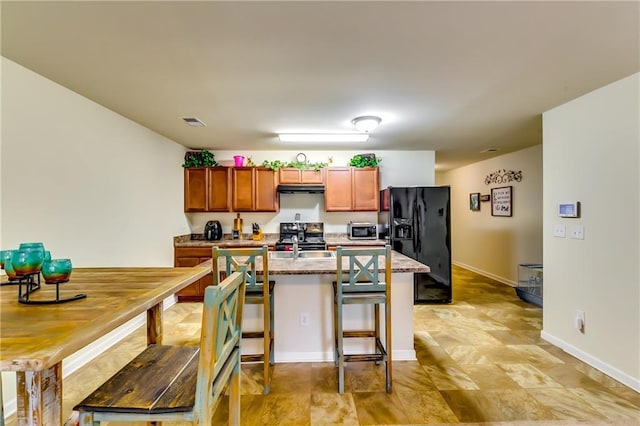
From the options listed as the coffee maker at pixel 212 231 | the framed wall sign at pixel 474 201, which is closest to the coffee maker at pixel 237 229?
the coffee maker at pixel 212 231

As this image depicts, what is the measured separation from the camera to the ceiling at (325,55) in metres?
1.51

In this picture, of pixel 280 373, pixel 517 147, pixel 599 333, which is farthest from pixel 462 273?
pixel 280 373

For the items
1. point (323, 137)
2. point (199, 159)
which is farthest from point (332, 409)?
point (199, 159)

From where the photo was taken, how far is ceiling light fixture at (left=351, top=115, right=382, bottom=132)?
3.14m

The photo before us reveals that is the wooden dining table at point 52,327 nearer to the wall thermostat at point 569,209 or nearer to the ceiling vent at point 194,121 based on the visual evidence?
the ceiling vent at point 194,121

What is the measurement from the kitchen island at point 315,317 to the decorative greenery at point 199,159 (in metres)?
2.71

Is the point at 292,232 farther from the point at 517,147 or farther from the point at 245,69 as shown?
the point at 517,147

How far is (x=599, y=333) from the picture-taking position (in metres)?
2.47

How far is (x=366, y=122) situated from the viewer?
3178mm

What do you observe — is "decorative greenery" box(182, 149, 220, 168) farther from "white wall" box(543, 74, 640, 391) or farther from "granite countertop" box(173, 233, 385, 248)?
"white wall" box(543, 74, 640, 391)

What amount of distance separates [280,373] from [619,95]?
356 cm

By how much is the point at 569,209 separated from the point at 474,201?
3.75 meters

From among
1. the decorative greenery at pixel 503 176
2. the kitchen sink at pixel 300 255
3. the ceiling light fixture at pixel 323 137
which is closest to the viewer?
the kitchen sink at pixel 300 255

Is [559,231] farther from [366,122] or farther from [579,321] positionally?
[366,122]
